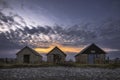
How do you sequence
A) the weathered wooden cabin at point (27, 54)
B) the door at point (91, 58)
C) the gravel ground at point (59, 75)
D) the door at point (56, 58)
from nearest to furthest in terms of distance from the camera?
the gravel ground at point (59, 75), the weathered wooden cabin at point (27, 54), the door at point (91, 58), the door at point (56, 58)

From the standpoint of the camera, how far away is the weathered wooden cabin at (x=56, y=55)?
2478 inches

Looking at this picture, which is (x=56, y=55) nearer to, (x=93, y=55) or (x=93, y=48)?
(x=93, y=55)

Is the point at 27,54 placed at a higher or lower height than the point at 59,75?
higher

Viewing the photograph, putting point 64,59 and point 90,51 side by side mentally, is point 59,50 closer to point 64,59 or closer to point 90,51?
point 64,59

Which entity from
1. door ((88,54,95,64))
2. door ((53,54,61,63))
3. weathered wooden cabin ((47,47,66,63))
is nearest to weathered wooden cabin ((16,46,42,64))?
weathered wooden cabin ((47,47,66,63))

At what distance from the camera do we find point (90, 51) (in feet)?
205

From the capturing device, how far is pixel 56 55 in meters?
63.2

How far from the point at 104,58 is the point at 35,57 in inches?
811

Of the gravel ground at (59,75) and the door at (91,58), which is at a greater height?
the door at (91,58)

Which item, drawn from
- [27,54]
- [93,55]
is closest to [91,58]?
[93,55]

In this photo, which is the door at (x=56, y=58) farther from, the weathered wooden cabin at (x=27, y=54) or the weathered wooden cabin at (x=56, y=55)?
the weathered wooden cabin at (x=27, y=54)

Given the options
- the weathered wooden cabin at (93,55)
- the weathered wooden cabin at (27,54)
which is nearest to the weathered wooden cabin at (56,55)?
the weathered wooden cabin at (27,54)

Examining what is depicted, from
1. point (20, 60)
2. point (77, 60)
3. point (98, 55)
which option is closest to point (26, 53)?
point (20, 60)

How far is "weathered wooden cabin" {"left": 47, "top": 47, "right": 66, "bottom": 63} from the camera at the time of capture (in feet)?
206
